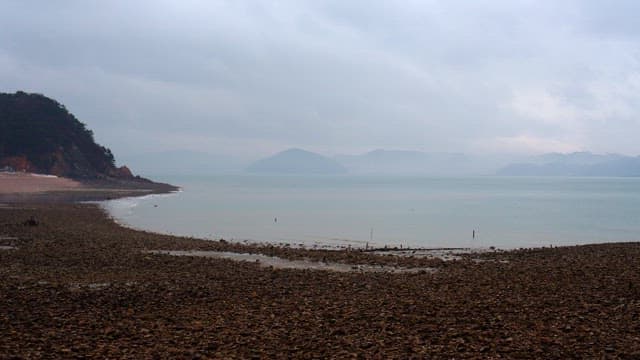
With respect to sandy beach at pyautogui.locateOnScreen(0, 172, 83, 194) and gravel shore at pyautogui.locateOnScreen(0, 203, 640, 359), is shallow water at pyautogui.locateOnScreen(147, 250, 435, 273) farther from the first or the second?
sandy beach at pyautogui.locateOnScreen(0, 172, 83, 194)

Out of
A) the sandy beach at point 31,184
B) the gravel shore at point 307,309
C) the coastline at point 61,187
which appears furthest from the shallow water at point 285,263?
the sandy beach at point 31,184

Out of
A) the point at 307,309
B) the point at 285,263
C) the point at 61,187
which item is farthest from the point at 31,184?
the point at 307,309

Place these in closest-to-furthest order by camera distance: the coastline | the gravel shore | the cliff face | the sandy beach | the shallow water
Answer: the gravel shore, the shallow water, the coastline, the sandy beach, the cliff face

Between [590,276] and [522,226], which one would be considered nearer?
[590,276]

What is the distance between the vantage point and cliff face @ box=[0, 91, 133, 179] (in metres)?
138

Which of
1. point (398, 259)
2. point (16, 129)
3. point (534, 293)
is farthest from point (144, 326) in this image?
point (16, 129)

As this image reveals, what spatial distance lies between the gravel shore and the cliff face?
125259 mm

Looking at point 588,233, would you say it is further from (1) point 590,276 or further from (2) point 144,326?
(2) point 144,326

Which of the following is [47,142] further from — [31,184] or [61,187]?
[31,184]

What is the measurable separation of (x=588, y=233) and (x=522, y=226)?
7.17 metres

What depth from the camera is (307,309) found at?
46.5 ft

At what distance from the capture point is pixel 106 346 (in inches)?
415

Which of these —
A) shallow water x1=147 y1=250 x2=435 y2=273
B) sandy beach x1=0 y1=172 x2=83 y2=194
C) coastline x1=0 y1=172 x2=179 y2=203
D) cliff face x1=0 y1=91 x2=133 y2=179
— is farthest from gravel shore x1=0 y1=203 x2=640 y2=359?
cliff face x1=0 y1=91 x2=133 y2=179

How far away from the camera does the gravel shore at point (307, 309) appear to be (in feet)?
34.3
